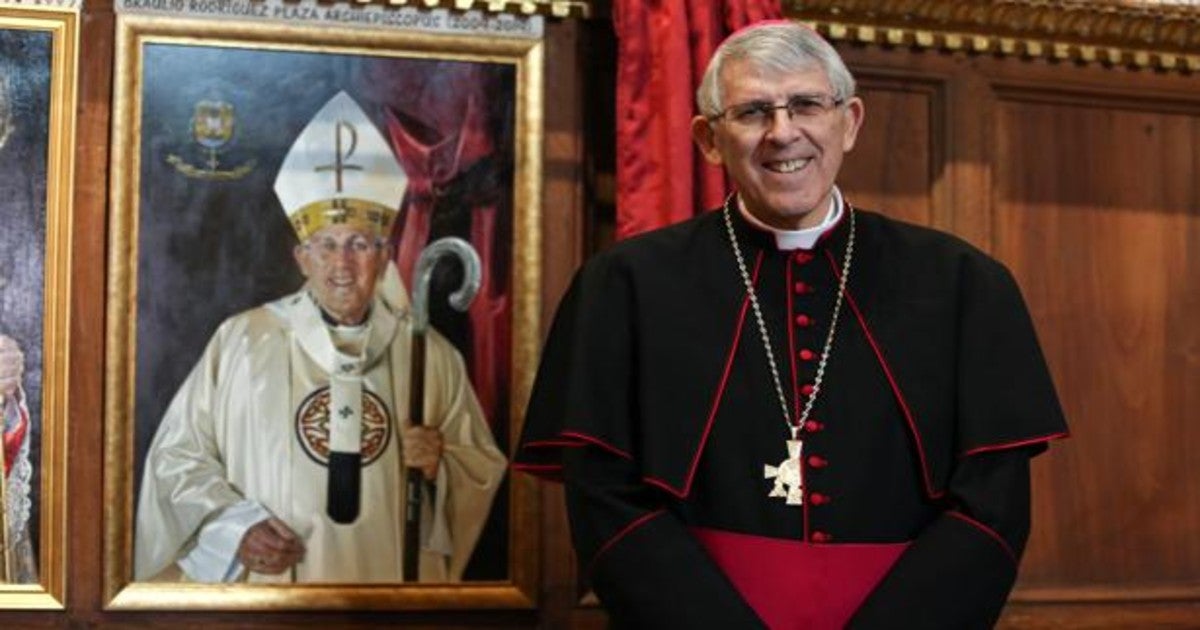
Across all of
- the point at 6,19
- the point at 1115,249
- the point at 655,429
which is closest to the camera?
the point at 655,429

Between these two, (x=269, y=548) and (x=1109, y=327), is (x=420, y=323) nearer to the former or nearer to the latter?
(x=269, y=548)

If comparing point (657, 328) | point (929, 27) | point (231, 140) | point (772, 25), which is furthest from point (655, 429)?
point (929, 27)

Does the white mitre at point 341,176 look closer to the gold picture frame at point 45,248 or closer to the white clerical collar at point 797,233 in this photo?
the gold picture frame at point 45,248

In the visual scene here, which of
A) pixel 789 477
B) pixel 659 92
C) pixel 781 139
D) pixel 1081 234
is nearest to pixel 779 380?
pixel 789 477

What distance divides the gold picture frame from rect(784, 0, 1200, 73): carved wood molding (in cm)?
149

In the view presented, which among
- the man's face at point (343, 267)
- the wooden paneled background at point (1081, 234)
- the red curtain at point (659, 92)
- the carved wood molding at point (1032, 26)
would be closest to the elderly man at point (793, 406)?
the red curtain at point (659, 92)

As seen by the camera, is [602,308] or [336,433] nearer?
[602,308]

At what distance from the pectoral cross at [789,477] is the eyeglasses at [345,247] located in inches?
48.2

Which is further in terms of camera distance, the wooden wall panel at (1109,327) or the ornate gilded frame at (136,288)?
the wooden wall panel at (1109,327)

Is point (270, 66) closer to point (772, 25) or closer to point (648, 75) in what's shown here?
point (648, 75)

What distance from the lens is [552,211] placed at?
134 inches

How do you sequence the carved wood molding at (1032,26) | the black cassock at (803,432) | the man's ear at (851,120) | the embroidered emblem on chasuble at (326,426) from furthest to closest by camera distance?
the carved wood molding at (1032,26) < the embroidered emblem on chasuble at (326,426) < the man's ear at (851,120) < the black cassock at (803,432)

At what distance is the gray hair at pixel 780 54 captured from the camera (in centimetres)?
237

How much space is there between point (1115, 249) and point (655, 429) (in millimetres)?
1742
